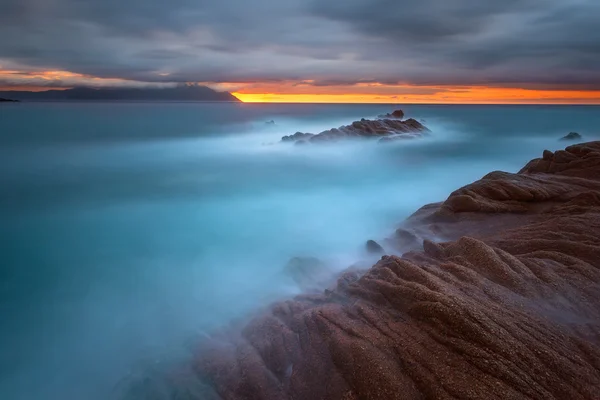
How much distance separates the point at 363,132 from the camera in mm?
46938

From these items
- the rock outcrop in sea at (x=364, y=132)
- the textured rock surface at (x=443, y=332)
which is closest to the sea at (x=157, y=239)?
the textured rock surface at (x=443, y=332)

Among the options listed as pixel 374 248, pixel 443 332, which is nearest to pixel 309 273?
pixel 374 248

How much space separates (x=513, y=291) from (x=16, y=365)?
33.0ft

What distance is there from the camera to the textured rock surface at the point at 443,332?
16.3 feet

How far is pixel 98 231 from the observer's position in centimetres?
1614

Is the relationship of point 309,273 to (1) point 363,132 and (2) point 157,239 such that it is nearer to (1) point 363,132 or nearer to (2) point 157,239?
(2) point 157,239

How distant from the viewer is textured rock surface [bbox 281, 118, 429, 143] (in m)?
44.7

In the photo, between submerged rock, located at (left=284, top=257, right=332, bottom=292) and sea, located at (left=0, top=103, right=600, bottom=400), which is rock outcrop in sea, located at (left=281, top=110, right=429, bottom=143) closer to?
sea, located at (left=0, top=103, right=600, bottom=400)

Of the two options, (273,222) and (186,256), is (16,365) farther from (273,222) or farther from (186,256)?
(273,222)

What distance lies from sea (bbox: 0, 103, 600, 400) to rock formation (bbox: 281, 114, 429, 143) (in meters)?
8.20

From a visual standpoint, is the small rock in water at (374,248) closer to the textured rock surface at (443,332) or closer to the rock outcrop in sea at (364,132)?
the textured rock surface at (443,332)

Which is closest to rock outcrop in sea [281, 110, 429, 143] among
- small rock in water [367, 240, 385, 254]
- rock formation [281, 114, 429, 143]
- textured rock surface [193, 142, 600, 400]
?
rock formation [281, 114, 429, 143]

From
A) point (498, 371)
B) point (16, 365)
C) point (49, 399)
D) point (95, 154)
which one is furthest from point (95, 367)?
point (95, 154)

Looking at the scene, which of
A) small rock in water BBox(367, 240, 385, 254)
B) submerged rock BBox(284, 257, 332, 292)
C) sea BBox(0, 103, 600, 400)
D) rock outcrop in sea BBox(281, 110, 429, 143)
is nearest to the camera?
sea BBox(0, 103, 600, 400)
